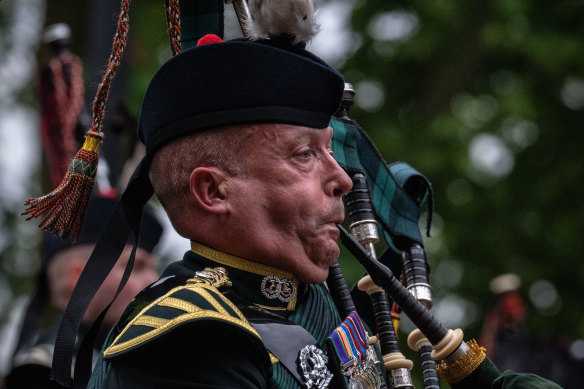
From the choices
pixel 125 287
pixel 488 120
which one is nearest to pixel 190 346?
pixel 125 287

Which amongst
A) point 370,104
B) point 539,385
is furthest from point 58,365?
point 370,104


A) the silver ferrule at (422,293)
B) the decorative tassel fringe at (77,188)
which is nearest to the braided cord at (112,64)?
the decorative tassel fringe at (77,188)

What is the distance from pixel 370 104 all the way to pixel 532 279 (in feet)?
9.16

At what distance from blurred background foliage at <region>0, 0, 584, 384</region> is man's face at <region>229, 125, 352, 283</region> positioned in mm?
8236

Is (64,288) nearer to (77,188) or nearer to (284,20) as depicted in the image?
(77,188)

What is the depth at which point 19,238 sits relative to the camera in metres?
13.9

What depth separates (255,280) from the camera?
117 inches

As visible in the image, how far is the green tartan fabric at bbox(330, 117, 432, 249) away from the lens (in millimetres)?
3523

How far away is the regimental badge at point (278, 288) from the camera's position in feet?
9.75

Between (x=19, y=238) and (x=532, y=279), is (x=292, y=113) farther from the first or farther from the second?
(x=19, y=238)

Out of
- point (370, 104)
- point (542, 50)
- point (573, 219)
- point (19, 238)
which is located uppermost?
point (542, 50)

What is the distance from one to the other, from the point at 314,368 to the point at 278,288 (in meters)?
0.29

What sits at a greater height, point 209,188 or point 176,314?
point 209,188

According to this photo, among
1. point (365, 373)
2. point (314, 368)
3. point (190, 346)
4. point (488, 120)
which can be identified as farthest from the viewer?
point (488, 120)
